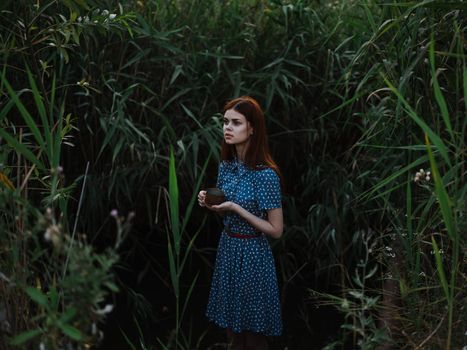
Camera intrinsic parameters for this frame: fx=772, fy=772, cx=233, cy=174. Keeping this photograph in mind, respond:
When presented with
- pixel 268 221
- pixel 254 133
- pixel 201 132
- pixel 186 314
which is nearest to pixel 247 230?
pixel 268 221

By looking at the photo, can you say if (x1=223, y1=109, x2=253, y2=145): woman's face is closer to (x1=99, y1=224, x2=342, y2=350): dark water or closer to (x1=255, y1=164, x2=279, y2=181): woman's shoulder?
(x1=255, y1=164, x2=279, y2=181): woman's shoulder

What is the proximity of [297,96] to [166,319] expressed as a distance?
1239mm

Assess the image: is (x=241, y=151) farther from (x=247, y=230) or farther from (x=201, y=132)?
(x=201, y=132)

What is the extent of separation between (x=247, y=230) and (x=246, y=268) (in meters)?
0.13

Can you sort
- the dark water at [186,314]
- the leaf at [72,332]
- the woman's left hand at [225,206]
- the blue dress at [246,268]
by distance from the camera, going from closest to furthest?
the leaf at [72,332], the woman's left hand at [225,206], the blue dress at [246,268], the dark water at [186,314]

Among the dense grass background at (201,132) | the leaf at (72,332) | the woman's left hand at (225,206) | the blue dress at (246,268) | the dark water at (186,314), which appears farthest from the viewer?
the dark water at (186,314)

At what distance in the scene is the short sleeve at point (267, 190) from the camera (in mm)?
2586

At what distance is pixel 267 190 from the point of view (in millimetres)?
2586

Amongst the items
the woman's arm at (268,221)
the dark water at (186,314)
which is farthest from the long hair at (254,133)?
→ the dark water at (186,314)

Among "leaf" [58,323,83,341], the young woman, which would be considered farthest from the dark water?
"leaf" [58,323,83,341]

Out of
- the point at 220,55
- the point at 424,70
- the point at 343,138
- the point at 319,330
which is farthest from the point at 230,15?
the point at 319,330

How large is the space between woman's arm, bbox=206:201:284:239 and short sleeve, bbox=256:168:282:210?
0.09 feet

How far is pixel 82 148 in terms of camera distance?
A: 3490 millimetres

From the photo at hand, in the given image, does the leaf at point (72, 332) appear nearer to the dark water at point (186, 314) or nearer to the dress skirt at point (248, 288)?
the dress skirt at point (248, 288)
